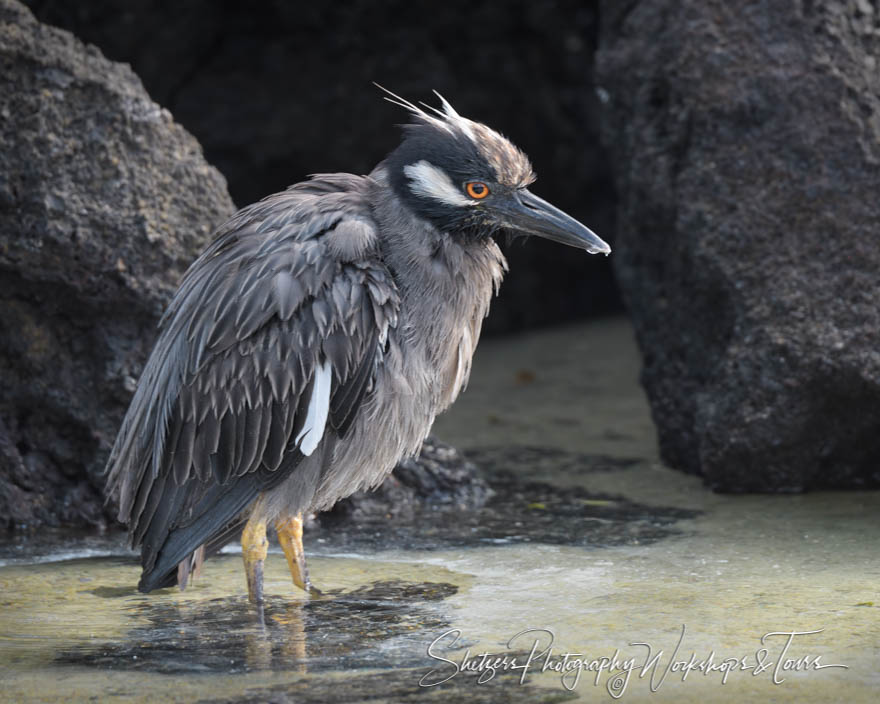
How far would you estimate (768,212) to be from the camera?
17.7 feet

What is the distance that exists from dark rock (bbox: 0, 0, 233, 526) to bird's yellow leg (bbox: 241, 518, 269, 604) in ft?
3.77

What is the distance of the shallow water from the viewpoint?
347 centimetres

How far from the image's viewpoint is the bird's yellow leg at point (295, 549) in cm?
452

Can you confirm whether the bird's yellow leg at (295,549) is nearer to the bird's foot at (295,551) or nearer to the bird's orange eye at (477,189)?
the bird's foot at (295,551)

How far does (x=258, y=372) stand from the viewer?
432cm

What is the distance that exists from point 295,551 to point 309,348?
2.60ft

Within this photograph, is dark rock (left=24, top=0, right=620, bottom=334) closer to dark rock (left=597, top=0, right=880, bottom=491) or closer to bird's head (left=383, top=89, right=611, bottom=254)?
dark rock (left=597, top=0, right=880, bottom=491)

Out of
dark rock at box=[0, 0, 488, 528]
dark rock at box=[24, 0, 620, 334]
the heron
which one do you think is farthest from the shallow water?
dark rock at box=[24, 0, 620, 334]

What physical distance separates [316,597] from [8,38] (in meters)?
2.53

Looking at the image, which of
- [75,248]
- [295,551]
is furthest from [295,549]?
[75,248]

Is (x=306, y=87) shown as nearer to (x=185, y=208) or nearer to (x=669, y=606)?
(x=185, y=208)

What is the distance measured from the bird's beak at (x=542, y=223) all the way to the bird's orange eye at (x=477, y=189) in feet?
0.30

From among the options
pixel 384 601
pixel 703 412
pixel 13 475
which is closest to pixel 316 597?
pixel 384 601

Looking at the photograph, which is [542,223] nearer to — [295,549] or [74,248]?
[295,549]
